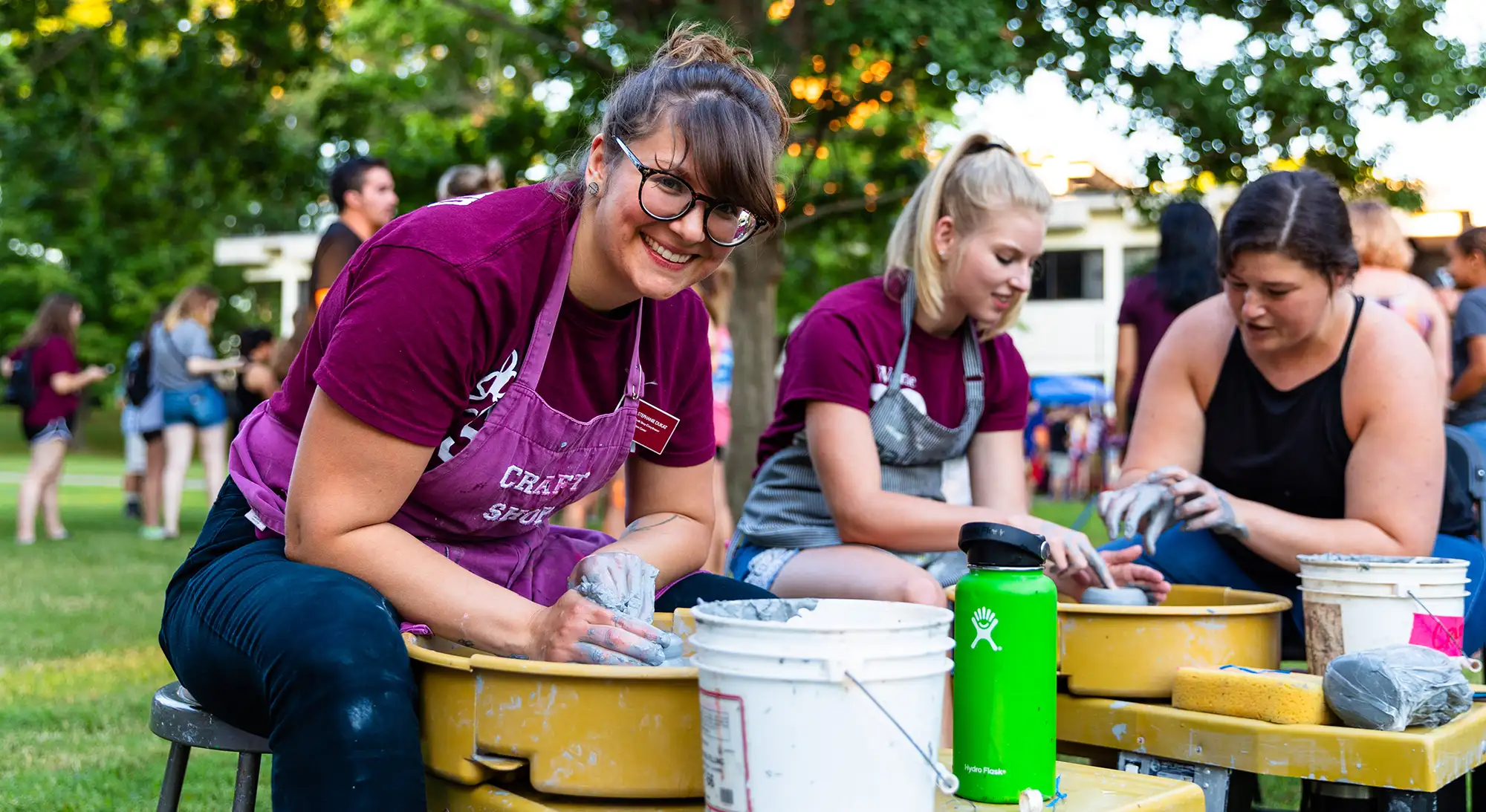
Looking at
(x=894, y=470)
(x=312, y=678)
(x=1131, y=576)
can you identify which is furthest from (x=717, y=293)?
(x=312, y=678)

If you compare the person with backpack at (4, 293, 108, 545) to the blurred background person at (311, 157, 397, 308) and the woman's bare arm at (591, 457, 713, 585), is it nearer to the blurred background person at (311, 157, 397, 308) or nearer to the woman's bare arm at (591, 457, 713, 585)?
the blurred background person at (311, 157, 397, 308)

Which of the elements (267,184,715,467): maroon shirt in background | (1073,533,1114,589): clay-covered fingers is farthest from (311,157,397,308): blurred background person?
(1073,533,1114,589): clay-covered fingers

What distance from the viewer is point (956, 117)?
15.4m

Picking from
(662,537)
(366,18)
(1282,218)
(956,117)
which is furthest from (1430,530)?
(366,18)

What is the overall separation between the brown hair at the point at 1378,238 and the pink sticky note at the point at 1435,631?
9.31 ft

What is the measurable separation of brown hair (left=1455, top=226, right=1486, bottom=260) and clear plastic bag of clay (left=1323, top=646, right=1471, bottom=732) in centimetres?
371

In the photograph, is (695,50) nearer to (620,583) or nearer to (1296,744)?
(620,583)

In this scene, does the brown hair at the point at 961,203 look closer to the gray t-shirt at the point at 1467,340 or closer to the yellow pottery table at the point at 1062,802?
the yellow pottery table at the point at 1062,802

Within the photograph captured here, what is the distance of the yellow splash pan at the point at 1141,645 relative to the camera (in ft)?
6.63

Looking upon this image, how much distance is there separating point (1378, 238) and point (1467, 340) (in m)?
0.54

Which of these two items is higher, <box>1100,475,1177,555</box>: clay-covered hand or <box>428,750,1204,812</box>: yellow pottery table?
<box>1100,475,1177,555</box>: clay-covered hand

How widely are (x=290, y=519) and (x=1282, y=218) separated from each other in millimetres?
1883

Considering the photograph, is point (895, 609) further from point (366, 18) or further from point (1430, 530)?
point (366, 18)

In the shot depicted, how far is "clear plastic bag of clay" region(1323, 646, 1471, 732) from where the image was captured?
1771 millimetres
